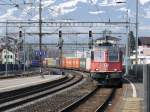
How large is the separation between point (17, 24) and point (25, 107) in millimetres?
57365

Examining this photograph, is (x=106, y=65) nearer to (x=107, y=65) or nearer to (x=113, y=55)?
(x=107, y=65)

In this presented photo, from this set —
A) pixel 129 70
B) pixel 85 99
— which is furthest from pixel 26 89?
pixel 129 70

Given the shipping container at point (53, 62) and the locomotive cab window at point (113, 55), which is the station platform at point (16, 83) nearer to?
the locomotive cab window at point (113, 55)

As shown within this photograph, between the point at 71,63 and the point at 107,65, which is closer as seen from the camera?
the point at 107,65

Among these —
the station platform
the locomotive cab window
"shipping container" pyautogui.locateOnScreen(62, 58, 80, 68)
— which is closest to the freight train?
the locomotive cab window

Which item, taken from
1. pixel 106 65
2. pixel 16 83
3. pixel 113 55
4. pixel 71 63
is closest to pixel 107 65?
pixel 106 65

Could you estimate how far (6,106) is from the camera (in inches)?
777

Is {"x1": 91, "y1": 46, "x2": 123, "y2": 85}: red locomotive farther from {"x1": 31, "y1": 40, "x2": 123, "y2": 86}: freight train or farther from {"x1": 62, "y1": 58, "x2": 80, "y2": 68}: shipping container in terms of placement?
{"x1": 62, "y1": 58, "x2": 80, "y2": 68}: shipping container

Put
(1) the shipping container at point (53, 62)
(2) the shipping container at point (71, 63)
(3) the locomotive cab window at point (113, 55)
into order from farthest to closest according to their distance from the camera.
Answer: (1) the shipping container at point (53, 62) → (2) the shipping container at point (71, 63) → (3) the locomotive cab window at point (113, 55)

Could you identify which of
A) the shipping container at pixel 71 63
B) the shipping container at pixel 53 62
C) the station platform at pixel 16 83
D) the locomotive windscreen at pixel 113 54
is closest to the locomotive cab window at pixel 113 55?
the locomotive windscreen at pixel 113 54

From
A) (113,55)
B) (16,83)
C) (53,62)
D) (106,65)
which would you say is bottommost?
(16,83)

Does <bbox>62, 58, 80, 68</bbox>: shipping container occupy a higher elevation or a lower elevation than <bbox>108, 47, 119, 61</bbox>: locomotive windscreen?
lower

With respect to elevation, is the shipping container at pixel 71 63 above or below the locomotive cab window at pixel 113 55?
below

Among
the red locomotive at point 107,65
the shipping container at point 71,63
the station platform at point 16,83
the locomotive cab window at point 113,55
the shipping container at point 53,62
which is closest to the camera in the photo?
the station platform at point 16,83
